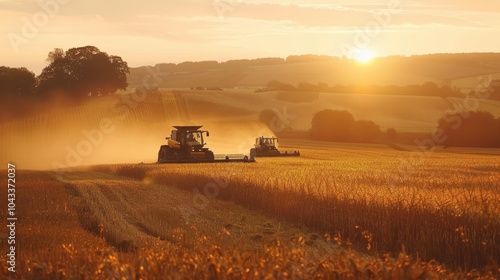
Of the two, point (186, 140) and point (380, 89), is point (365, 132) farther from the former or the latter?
point (186, 140)

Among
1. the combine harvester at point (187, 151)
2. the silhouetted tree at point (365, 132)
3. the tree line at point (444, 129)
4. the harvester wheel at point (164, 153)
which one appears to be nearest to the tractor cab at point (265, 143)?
the combine harvester at point (187, 151)

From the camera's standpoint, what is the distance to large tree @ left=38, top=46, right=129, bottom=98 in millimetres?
74312

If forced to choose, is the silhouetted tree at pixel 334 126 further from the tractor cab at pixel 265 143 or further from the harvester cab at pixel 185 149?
the harvester cab at pixel 185 149

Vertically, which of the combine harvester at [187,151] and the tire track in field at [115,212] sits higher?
the combine harvester at [187,151]

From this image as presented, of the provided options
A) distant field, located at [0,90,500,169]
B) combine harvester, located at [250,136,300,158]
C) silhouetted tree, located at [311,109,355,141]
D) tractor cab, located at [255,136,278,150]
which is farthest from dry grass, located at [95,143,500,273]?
silhouetted tree, located at [311,109,355,141]

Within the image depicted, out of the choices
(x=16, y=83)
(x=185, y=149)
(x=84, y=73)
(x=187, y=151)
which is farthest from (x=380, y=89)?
(x=187, y=151)

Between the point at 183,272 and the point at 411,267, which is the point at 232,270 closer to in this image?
the point at 183,272

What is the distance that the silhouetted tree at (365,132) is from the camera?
7462cm

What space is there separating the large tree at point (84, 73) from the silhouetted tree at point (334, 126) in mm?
22460

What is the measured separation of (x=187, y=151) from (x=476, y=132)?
33.9 metres

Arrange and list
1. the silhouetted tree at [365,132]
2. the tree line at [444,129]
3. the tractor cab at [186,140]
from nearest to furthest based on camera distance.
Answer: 1. the tractor cab at [186,140]
2. the tree line at [444,129]
3. the silhouetted tree at [365,132]

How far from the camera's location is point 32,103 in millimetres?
73312

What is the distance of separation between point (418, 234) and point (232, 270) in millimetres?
7676

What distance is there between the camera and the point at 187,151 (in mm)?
41312
